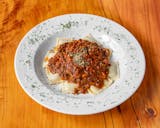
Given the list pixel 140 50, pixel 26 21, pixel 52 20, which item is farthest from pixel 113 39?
pixel 26 21

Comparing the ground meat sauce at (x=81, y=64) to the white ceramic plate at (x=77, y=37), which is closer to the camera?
the white ceramic plate at (x=77, y=37)

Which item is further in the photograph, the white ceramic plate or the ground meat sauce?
the ground meat sauce

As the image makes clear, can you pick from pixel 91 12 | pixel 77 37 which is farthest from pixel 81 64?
pixel 91 12

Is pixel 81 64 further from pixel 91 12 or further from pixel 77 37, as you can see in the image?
pixel 91 12
